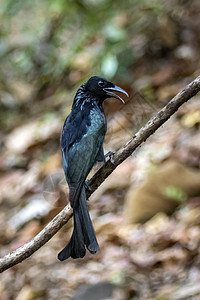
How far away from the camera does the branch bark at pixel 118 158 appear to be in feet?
7.81

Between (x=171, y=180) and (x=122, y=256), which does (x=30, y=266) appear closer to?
(x=122, y=256)

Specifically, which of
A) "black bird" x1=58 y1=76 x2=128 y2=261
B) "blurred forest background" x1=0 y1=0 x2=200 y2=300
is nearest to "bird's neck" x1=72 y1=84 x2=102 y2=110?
"black bird" x1=58 y1=76 x2=128 y2=261

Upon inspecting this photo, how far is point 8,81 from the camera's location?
9.12 m

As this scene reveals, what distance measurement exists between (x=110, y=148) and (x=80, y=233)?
2.67m

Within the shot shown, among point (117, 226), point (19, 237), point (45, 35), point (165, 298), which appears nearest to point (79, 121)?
point (165, 298)

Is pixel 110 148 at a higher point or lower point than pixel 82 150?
higher

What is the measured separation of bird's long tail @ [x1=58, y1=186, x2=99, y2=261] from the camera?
259cm

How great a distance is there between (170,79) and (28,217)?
274 centimetres

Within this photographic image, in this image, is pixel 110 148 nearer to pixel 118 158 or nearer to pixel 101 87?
pixel 101 87

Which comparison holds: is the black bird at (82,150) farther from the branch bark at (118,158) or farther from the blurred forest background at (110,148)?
the blurred forest background at (110,148)

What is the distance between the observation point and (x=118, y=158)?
2.50m

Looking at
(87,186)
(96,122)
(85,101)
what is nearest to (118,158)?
(87,186)

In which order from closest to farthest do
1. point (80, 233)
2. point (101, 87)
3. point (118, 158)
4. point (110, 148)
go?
point (118, 158) < point (80, 233) < point (101, 87) < point (110, 148)

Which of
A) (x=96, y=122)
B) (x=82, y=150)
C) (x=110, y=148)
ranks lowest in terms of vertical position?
(x=82, y=150)
